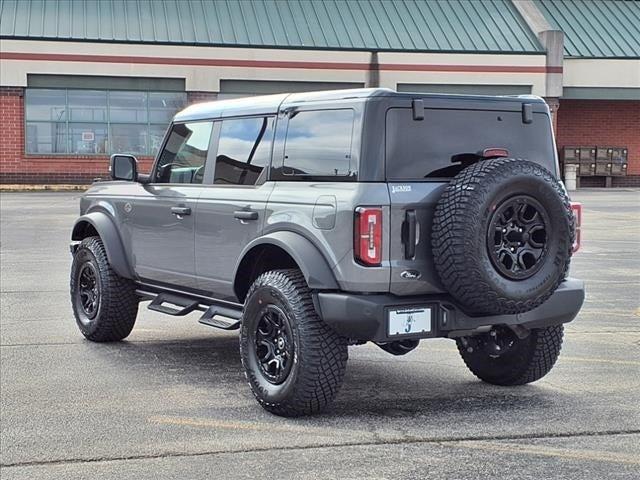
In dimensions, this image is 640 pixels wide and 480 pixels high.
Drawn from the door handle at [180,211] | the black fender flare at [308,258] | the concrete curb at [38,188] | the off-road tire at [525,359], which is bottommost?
the off-road tire at [525,359]

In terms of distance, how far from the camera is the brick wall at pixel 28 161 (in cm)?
3200

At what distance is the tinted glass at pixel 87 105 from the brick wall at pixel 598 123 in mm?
17497

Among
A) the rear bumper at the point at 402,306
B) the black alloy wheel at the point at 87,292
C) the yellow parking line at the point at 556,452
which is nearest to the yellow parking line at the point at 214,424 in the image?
the rear bumper at the point at 402,306

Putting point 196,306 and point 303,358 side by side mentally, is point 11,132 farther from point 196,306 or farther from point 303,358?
point 303,358

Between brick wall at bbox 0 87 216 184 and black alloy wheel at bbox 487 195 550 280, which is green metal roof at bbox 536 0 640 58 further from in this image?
black alloy wheel at bbox 487 195 550 280

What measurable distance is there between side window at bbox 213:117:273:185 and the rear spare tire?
1.53m

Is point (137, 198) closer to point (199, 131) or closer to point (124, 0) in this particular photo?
point (199, 131)

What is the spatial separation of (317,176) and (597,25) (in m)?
33.6

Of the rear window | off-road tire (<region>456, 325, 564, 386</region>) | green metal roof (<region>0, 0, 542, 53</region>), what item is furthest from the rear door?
green metal roof (<region>0, 0, 542, 53</region>)

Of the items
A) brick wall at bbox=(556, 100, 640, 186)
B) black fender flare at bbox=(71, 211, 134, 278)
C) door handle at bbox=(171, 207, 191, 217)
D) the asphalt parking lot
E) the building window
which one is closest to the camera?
the asphalt parking lot

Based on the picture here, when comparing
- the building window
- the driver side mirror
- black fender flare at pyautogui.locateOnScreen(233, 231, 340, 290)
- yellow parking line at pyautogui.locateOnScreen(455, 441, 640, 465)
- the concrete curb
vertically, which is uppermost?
the building window

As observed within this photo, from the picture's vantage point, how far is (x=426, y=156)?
5949 millimetres

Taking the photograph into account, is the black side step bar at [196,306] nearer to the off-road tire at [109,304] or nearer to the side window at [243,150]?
the off-road tire at [109,304]

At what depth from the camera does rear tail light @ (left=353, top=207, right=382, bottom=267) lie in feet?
18.3
